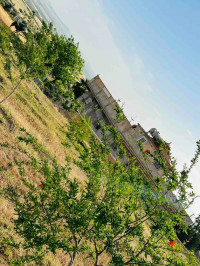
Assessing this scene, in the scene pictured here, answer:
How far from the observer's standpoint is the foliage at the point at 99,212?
6020mm

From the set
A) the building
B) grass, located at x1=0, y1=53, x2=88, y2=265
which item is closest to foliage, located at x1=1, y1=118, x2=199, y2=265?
grass, located at x1=0, y1=53, x2=88, y2=265

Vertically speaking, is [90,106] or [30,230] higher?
[90,106]

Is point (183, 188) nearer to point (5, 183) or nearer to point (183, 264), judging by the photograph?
point (183, 264)

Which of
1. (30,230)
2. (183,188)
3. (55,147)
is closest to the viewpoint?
(30,230)

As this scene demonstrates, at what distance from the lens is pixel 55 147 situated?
2598 centimetres

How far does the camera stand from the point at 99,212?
249 inches

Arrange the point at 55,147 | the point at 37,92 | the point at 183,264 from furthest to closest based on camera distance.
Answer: the point at 37,92 → the point at 55,147 → the point at 183,264

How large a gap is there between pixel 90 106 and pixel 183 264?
45.9 m

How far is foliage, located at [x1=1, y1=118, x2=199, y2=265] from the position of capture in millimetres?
6020

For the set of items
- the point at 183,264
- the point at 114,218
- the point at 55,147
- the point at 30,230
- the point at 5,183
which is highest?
the point at 55,147

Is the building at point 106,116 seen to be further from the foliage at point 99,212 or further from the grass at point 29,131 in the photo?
the foliage at point 99,212

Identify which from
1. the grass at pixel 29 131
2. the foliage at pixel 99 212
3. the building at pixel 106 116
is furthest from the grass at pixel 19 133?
the building at pixel 106 116

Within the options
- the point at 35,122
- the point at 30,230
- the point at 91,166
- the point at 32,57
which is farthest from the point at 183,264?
the point at 35,122

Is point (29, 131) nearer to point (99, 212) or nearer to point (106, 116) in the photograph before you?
point (99, 212)
